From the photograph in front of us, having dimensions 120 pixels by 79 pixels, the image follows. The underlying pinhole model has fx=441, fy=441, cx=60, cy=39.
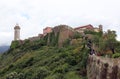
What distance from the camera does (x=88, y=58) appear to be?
61.4 metres

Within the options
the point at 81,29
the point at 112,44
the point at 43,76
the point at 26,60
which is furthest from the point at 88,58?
the point at 81,29

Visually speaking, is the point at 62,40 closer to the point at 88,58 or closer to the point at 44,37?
the point at 44,37

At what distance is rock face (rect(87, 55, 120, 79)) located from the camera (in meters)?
42.0

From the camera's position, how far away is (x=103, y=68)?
1868 inches

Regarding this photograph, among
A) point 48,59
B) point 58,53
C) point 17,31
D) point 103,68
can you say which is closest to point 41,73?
point 48,59

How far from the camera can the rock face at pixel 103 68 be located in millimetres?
41981

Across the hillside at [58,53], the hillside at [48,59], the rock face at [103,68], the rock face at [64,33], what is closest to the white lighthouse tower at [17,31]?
the hillside at [58,53]

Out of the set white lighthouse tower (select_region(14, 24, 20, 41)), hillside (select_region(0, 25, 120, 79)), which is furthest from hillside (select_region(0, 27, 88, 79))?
white lighthouse tower (select_region(14, 24, 20, 41))

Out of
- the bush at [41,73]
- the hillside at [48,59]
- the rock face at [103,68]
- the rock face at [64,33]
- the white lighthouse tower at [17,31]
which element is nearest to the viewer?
the rock face at [103,68]

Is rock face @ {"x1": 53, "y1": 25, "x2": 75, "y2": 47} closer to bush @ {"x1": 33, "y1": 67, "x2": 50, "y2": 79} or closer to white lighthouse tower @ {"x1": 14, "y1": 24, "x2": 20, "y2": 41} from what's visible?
bush @ {"x1": 33, "y1": 67, "x2": 50, "y2": 79}

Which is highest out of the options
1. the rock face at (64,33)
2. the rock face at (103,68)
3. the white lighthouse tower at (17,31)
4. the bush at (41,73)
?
the white lighthouse tower at (17,31)

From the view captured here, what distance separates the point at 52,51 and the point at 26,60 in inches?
230

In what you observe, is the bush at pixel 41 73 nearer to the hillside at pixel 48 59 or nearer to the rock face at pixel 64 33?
the hillside at pixel 48 59

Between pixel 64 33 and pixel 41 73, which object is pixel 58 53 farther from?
pixel 41 73
